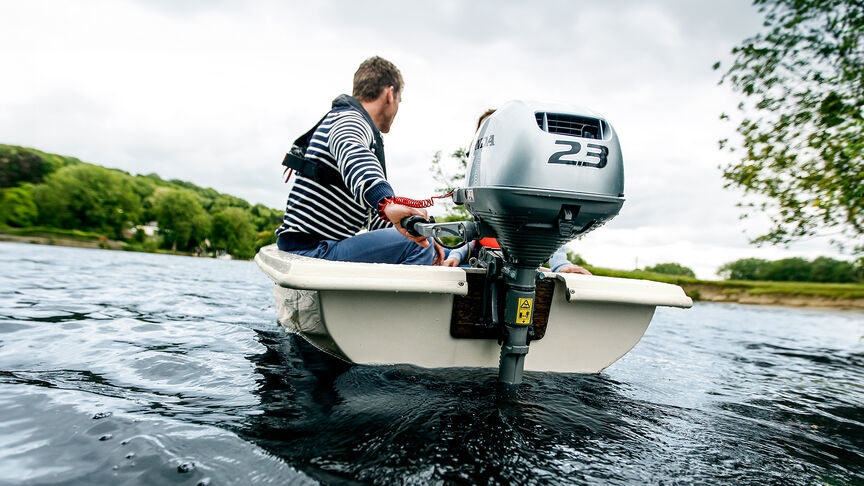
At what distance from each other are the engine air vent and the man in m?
0.91

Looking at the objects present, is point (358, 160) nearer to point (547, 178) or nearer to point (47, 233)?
point (547, 178)

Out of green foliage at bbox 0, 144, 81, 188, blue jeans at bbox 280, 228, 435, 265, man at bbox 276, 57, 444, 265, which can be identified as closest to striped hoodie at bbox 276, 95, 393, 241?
man at bbox 276, 57, 444, 265

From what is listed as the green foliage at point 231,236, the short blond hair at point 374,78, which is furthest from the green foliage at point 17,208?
the short blond hair at point 374,78

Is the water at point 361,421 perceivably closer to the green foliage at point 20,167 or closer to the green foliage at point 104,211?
the green foliage at point 104,211

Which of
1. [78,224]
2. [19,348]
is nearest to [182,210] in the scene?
[78,224]

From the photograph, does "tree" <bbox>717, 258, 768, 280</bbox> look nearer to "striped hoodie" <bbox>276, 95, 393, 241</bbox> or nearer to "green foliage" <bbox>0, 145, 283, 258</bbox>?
"striped hoodie" <bbox>276, 95, 393, 241</bbox>

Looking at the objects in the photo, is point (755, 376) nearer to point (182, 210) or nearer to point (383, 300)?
point (383, 300)

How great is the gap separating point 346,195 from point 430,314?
104 cm

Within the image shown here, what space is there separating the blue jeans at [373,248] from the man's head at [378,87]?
103 centimetres

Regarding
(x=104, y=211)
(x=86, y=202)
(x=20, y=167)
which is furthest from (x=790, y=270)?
(x=20, y=167)

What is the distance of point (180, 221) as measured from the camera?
197 feet

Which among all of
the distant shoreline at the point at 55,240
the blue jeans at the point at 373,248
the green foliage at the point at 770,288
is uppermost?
the green foliage at the point at 770,288

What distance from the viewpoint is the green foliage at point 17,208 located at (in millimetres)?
49500

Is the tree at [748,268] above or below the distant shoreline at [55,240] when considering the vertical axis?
above
